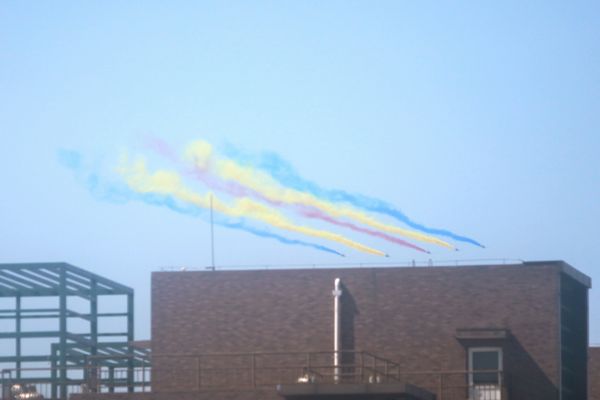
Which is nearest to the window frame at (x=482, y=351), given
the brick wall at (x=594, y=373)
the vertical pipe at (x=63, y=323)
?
the vertical pipe at (x=63, y=323)

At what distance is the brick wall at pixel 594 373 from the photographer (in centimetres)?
7075

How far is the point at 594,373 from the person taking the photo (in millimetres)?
71188

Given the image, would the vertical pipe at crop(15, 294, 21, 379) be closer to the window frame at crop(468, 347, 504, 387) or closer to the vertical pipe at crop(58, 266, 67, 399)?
the vertical pipe at crop(58, 266, 67, 399)

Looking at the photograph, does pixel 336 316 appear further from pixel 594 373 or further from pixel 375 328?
pixel 594 373

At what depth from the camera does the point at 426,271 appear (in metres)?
54.7

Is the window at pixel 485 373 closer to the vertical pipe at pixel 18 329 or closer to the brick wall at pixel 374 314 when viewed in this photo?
the brick wall at pixel 374 314

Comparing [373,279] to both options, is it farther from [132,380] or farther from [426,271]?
[132,380]

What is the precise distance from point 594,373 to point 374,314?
19124 mm

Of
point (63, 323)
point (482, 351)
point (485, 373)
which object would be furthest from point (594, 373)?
point (63, 323)

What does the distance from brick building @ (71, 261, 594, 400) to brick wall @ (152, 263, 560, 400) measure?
0.10 feet

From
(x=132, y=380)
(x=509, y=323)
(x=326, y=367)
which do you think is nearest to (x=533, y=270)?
(x=509, y=323)

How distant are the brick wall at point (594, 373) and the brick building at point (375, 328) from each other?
15255mm

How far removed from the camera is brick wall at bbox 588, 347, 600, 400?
70.8m

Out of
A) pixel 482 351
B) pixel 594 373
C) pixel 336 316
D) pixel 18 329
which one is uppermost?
pixel 336 316
